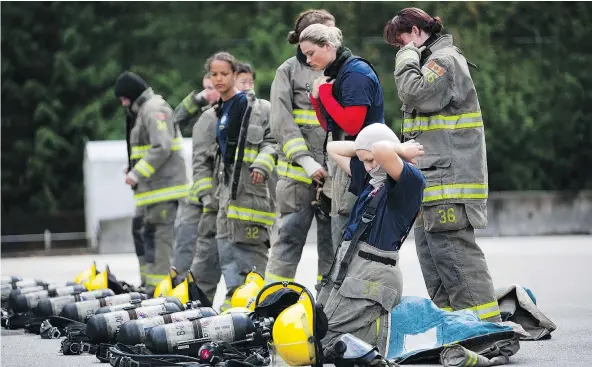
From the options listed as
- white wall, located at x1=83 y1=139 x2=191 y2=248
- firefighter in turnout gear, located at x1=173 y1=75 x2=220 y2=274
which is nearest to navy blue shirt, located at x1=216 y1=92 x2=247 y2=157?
firefighter in turnout gear, located at x1=173 y1=75 x2=220 y2=274

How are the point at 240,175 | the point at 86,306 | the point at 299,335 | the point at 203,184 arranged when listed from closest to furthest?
the point at 299,335
the point at 86,306
the point at 240,175
the point at 203,184

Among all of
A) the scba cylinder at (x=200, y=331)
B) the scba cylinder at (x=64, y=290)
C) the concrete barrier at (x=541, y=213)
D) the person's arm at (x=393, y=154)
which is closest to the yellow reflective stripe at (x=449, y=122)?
the person's arm at (x=393, y=154)

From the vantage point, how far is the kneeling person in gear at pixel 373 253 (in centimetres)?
691

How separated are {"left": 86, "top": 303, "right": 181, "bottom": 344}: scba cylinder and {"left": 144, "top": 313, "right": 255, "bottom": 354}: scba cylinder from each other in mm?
831

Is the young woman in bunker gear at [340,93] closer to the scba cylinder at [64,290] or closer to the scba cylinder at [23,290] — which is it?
the scba cylinder at [64,290]

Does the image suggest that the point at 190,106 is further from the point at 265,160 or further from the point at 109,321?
the point at 109,321

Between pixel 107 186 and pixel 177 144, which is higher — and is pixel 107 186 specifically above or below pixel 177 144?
below

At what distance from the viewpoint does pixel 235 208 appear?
10094mm

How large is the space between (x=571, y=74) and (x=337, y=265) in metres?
20.0

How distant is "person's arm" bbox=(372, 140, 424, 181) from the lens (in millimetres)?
6660

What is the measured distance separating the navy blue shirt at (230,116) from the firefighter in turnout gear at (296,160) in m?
0.94

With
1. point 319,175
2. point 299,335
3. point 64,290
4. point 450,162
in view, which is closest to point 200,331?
point 299,335

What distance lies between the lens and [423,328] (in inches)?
278

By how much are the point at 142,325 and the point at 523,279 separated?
22.2 feet
